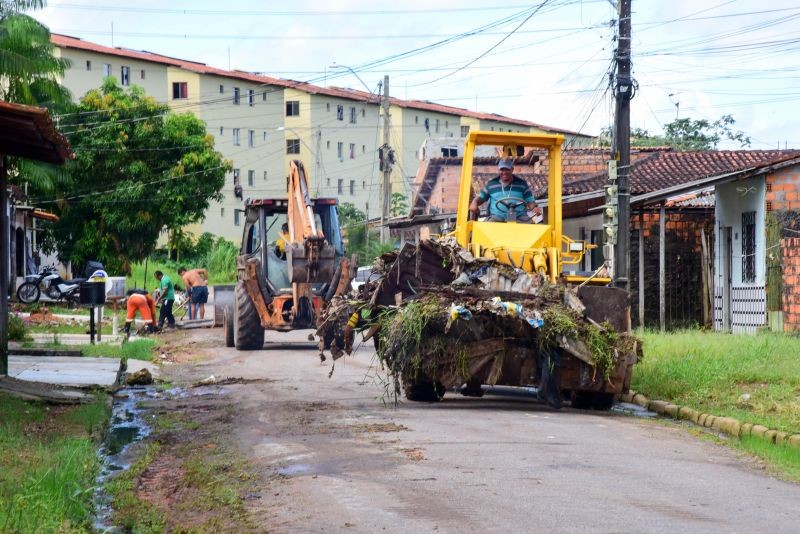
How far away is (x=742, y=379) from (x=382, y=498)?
8.09 meters

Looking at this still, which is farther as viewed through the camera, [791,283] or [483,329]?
[791,283]

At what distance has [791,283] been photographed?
21922mm

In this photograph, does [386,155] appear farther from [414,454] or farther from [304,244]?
[414,454]

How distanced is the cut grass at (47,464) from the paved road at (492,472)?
136cm

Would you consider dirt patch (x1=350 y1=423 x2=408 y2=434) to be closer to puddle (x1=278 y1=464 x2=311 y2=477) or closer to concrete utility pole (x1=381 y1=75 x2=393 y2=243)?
puddle (x1=278 y1=464 x2=311 y2=477)

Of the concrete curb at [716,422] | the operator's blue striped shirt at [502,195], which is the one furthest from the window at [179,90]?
the concrete curb at [716,422]

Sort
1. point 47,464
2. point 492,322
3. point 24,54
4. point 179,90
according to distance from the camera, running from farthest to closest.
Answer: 1. point 179,90
2. point 24,54
3. point 492,322
4. point 47,464

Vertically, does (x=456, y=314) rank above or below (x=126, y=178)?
below

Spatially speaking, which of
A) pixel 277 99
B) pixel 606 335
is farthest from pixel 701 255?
pixel 277 99

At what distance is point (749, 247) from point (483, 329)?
13.8m

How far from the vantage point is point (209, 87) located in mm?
79000

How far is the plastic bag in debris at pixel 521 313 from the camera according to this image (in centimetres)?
1175

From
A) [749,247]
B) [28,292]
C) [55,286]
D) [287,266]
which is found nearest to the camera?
[287,266]

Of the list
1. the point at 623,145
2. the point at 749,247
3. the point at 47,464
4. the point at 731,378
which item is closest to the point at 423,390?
the point at 731,378
